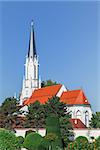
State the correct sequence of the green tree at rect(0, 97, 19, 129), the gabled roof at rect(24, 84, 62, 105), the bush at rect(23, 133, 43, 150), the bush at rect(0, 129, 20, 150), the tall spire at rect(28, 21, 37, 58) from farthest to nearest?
the tall spire at rect(28, 21, 37, 58) < the gabled roof at rect(24, 84, 62, 105) < the green tree at rect(0, 97, 19, 129) < the bush at rect(23, 133, 43, 150) < the bush at rect(0, 129, 20, 150)

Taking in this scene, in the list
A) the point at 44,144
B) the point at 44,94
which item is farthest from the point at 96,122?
the point at 44,144

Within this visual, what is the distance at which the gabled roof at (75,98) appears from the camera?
2146 inches

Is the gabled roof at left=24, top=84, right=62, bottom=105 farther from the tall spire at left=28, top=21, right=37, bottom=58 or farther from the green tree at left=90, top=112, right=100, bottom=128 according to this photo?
the green tree at left=90, top=112, right=100, bottom=128

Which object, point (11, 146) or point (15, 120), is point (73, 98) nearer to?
point (15, 120)

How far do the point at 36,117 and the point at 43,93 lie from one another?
25050 millimetres

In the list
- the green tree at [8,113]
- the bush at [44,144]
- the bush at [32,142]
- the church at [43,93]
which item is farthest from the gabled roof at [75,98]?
the bush at [44,144]

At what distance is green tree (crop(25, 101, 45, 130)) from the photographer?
35.9m

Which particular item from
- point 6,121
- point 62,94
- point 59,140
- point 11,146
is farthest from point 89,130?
point 62,94

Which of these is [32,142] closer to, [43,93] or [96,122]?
[96,122]

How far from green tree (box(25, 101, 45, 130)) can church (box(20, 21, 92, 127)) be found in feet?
42.1

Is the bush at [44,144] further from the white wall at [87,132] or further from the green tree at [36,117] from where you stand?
the white wall at [87,132]

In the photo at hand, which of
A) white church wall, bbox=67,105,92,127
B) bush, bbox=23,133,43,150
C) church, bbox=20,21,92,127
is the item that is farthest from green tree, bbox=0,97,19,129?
white church wall, bbox=67,105,92,127

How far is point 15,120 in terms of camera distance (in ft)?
119

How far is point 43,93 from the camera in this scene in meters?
61.9
